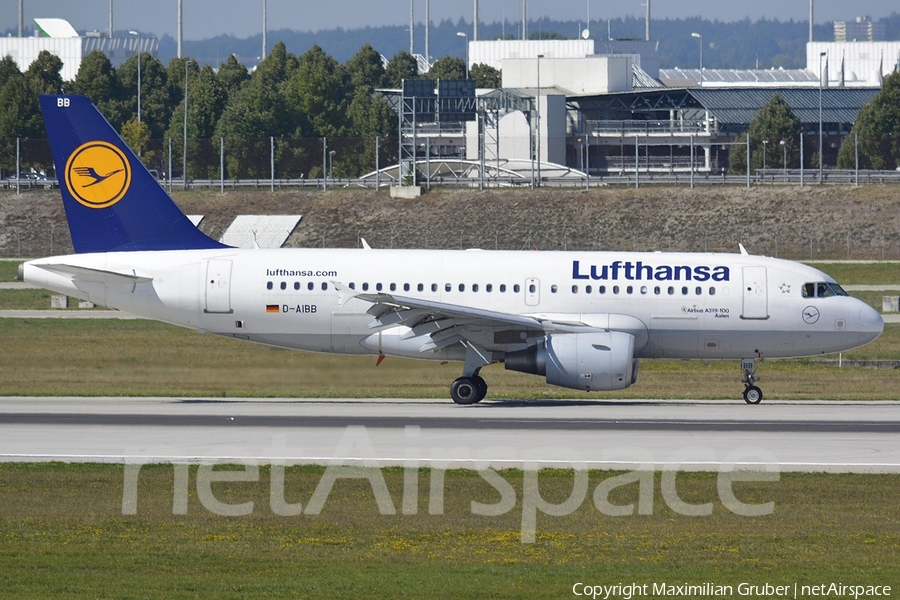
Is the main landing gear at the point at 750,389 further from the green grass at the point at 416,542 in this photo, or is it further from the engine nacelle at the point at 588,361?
the green grass at the point at 416,542

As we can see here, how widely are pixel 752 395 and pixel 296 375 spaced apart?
36.6ft

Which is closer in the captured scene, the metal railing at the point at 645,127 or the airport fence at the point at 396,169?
the airport fence at the point at 396,169

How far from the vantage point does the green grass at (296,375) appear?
31656 mm

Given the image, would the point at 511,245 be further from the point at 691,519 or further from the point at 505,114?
the point at 691,519

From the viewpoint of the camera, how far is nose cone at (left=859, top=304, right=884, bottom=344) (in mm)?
31875

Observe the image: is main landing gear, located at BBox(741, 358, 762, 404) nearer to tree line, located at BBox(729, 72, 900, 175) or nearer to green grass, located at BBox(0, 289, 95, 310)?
green grass, located at BBox(0, 289, 95, 310)

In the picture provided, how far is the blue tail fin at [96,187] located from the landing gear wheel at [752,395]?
46.0ft

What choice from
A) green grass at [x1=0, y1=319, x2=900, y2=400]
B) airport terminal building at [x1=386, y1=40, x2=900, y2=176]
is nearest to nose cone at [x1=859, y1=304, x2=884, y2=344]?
green grass at [x1=0, y1=319, x2=900, y2=400]

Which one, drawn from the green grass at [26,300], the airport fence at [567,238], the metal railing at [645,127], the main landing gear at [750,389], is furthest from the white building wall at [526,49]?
the main landing gear at [750,389]

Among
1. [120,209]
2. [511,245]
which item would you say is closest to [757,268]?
[120,209]

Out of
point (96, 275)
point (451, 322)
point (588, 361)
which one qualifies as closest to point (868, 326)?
point (588, 361)

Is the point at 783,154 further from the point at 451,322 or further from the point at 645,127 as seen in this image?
the point at 451,322

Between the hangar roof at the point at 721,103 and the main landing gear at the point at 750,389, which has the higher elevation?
the hangar roof at the point at 721,103

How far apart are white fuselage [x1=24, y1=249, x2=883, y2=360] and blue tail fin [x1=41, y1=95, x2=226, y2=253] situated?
0.58 m
